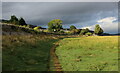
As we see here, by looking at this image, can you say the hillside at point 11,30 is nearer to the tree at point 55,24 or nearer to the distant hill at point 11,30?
the distant hill at point 11,30

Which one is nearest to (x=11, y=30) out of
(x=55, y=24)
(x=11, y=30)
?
(x=11, y=30)

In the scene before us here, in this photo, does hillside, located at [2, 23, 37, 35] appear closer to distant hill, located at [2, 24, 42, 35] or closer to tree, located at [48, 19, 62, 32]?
distant hill, located at [2, 24, 42, 35]

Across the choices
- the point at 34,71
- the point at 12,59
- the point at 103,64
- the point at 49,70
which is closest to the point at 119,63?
the point at 103,64

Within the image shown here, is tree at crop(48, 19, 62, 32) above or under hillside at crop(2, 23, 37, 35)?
above

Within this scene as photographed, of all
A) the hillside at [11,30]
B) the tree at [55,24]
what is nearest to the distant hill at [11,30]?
the hillside at [11,30]

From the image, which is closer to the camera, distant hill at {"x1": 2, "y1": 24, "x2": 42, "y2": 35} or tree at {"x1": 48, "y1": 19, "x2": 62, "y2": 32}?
distant hill at {"x1": 2, "y1": 24, "x2": 42, "y2": 35}

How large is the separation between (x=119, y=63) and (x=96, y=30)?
346ft

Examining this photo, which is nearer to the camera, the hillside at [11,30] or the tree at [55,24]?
the hillside at [11,30]

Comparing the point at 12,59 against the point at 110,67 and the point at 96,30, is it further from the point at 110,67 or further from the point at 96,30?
the point at 96,30

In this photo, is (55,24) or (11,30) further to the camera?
(55,24)

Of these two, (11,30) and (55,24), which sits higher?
(55,24)

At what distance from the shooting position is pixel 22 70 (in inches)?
474

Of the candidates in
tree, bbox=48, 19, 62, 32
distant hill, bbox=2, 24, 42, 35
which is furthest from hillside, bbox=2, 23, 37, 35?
tree, bbox=48, 19, 62, 32

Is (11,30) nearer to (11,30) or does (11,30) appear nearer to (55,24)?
(11,30)
